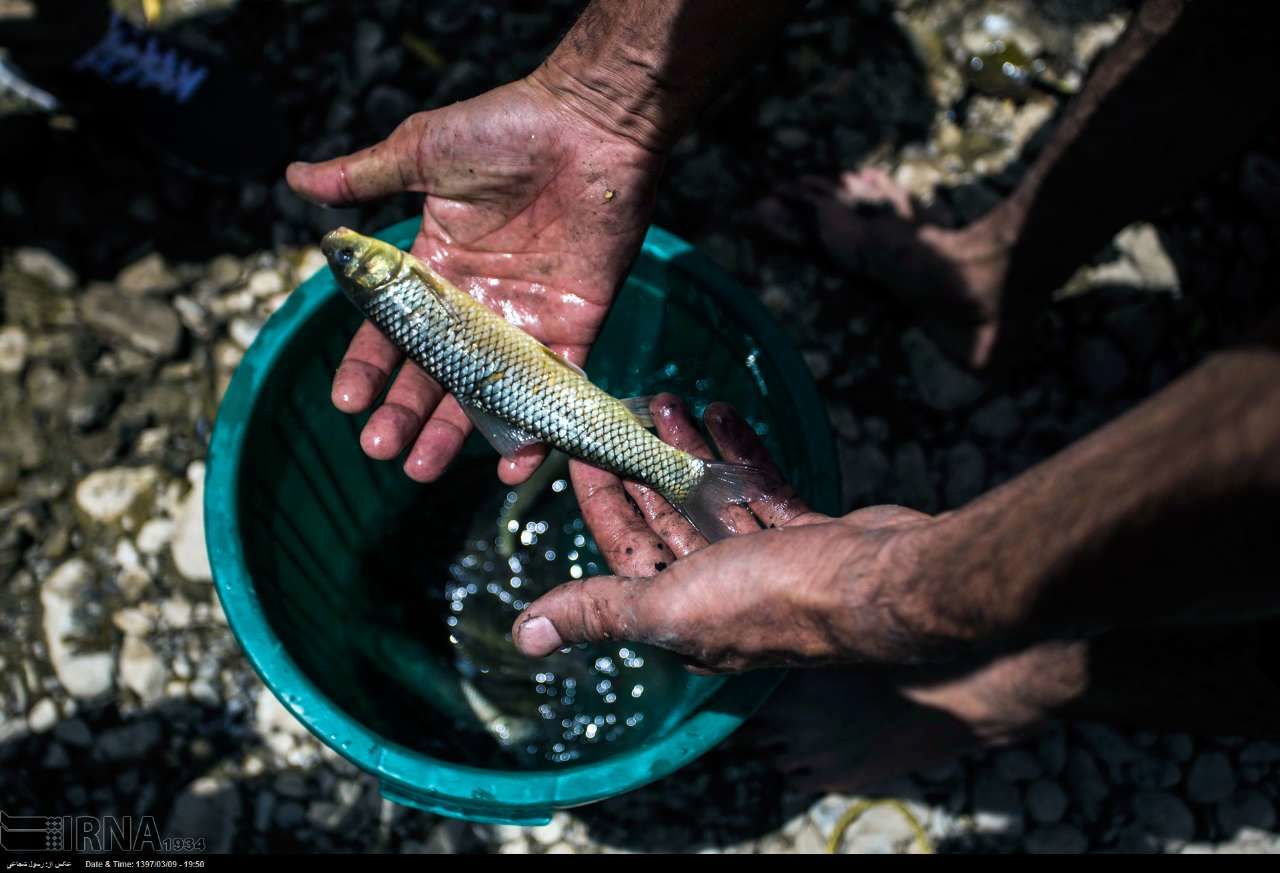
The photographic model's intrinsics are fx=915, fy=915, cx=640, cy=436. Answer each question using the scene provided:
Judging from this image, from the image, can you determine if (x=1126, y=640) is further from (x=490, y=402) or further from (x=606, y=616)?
(x=490, y=402)

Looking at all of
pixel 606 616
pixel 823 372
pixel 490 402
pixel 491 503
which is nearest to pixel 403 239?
pixel 490 402

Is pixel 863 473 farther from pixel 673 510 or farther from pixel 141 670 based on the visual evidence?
pixel 141 670

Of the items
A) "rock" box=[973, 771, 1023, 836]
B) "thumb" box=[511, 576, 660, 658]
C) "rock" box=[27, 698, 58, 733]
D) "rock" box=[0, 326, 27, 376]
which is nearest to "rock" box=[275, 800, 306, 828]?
"rock" box=[27, 698, 58, 733]

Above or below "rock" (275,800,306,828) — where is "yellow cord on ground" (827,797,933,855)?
above

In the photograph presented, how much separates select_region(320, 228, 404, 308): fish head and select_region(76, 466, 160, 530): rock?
1.71 meters

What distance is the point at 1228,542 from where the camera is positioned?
156cm

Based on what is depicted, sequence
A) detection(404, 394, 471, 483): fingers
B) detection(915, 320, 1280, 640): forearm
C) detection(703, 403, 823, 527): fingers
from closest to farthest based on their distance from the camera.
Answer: detection(915, 320, 1280, 640): forearm → detection(703, 403, 823, 527): fingers → detection(404, 394, 471, 483): fingers

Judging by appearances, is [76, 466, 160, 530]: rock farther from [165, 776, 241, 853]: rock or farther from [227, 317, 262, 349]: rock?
[165, 776, 241, 853]: rock

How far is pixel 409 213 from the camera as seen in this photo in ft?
14.0

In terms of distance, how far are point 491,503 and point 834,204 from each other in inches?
82.8

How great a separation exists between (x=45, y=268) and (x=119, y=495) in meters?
1.17

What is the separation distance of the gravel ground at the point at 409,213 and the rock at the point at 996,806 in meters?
0.02

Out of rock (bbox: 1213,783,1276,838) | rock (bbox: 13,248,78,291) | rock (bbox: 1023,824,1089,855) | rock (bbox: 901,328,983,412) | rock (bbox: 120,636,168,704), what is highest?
rock (bbox: 901,328,983,412)

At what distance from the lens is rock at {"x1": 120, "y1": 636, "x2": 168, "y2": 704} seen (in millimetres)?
3658
